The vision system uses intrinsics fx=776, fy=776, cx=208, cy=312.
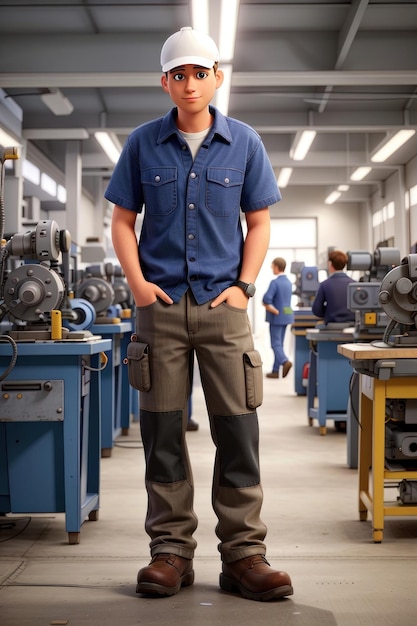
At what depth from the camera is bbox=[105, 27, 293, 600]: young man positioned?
2189 millimetres

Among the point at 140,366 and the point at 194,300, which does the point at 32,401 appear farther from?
the point at 194,300

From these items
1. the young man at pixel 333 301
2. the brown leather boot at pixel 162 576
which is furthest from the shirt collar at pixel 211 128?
the young man at pixel 333 301

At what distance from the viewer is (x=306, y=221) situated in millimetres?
17109

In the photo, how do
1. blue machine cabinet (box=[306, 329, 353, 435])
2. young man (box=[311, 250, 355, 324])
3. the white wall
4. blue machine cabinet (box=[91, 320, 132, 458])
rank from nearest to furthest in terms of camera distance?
blue machine cabinet (box=[91, 320, 132, 458]), blue machine cabinet (box=[306, 329, 353, 435]), young man (box=[311, 250, 355, 324]), the white wall

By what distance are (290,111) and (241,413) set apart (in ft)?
29.3

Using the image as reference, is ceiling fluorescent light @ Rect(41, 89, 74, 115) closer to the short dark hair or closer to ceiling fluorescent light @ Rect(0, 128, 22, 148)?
ceiling fluorescent light @ Rect(0, 128, 22, 148)

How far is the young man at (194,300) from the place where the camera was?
2.19 metres

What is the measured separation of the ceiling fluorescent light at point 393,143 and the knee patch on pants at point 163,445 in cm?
855

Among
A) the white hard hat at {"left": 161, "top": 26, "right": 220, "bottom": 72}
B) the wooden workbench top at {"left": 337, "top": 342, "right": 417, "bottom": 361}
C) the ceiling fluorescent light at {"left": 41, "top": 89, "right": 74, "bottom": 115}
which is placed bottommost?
the wooden workbench top at {"left": 337, "top": 342, "right": 417, "bottom": 361}

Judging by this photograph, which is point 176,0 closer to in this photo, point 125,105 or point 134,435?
point 125,105

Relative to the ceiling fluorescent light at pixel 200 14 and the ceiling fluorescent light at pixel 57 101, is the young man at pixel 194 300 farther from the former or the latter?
the ceiling fluorescent light at pixel 57 101

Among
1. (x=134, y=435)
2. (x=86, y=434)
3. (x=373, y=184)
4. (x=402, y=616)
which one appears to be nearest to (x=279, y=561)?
(x=402, y=616)

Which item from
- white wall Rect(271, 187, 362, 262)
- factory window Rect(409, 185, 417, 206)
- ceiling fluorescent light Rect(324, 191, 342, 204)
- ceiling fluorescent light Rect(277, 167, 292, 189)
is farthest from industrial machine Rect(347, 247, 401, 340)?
white wall Rect(271, 187, 362, 262)

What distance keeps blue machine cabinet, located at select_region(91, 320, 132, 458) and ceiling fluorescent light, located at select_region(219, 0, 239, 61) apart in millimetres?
2463
